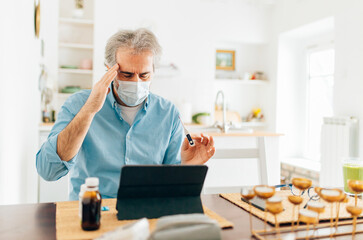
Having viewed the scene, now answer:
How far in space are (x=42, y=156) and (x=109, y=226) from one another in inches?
21.5

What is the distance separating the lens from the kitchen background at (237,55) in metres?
4.44

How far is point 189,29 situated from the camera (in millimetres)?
5074

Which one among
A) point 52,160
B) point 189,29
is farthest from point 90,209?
point 189,29

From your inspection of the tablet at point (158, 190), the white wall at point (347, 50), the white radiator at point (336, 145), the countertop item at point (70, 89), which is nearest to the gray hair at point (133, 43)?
the tablet at point (158, 190)

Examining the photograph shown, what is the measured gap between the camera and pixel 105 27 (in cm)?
471

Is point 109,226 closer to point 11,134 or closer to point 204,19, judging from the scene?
point 11,134

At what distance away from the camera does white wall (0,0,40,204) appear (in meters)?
1.60

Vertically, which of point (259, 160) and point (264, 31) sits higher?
point (264, 31)

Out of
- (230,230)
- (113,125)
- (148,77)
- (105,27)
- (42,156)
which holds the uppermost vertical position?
(105,27)

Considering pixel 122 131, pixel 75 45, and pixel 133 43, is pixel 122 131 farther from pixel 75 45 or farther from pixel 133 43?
pixel 75 45

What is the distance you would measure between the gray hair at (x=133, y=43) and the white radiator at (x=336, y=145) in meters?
2.82

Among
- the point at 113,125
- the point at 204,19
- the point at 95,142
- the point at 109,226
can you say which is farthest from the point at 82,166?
the point at 204,19

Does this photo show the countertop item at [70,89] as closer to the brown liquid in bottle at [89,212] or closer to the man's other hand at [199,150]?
the man's other hand at [199,150]

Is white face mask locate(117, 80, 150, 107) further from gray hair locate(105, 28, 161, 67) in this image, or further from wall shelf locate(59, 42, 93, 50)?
wall shelf locate(59, 42, 93, 50)
